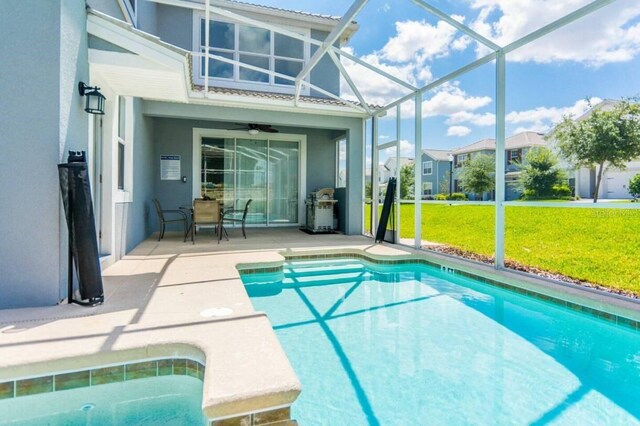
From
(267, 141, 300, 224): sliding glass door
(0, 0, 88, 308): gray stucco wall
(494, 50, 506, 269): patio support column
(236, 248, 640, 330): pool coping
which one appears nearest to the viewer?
(0, 0, 88, 308): gray stucco wall

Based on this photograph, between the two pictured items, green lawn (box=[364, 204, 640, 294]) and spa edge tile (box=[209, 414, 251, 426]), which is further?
green lawn (box=[364, 204, 640, 294])

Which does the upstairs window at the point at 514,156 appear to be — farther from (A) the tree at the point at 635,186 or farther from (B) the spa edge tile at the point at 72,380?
(B) the spa edge tile at the point at 72,380

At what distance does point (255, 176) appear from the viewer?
11.0 m

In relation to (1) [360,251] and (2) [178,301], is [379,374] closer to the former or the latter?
(2) [178,301]

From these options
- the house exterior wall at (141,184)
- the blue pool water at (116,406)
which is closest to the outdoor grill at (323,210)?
the house exterior wall at (141,184)

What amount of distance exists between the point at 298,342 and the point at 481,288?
322cm

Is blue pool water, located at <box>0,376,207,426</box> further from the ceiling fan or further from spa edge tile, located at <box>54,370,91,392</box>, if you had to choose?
the ceiling fan

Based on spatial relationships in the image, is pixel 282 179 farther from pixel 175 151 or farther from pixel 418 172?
pixel 418 172

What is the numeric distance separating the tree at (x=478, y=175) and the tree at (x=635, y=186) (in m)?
1.90

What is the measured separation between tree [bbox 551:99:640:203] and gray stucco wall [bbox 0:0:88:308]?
6.05 m

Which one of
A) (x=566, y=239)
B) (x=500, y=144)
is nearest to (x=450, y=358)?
(x=500, y=144)

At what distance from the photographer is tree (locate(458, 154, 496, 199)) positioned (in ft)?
21.8

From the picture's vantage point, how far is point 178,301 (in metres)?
3.68

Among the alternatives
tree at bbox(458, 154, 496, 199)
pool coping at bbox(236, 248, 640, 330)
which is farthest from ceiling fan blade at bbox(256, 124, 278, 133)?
tree at bbox(458, 154, 496, 199)
